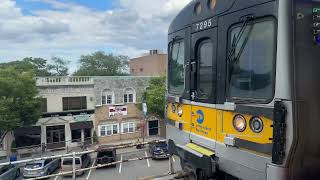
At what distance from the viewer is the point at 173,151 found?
16.2 ft

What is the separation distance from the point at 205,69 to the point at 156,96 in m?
28.1

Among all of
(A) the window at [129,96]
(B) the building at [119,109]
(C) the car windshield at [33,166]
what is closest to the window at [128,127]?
(B) the building at [119,109]

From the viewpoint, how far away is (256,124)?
3252 millimetres

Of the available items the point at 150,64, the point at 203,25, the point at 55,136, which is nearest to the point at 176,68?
the point at 203,25

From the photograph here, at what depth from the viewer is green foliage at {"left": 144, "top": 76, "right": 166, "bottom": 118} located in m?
32.0

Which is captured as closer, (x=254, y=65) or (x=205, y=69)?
(x=254, y=65)

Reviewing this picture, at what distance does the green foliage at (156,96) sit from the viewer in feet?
105

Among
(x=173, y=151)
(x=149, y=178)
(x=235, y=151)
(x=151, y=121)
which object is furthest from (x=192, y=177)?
(x=151, y=121)

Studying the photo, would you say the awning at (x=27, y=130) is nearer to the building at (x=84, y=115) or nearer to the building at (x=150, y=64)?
the building at (x=84, y=115)

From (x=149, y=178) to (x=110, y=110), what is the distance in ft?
96.0

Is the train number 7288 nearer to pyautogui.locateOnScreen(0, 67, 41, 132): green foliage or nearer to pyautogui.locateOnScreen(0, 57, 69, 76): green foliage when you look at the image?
pyautogui.locateOnScreen(0, 67, 41, 132): green foliage

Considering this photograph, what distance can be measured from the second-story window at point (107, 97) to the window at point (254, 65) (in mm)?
30788

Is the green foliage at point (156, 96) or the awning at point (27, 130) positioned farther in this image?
the green foliage at point (156, 96)

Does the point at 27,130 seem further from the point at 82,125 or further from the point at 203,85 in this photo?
the point at 203,85
